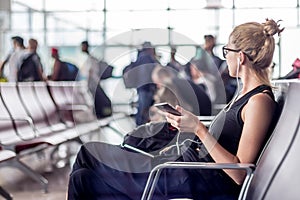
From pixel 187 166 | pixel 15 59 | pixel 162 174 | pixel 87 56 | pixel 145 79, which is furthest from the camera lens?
pixel 15 59

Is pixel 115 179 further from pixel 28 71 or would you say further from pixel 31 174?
pixel 28 71

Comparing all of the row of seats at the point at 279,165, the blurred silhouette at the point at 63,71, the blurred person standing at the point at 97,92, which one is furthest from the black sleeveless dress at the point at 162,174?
the blurred silhouette at the point at 63,71

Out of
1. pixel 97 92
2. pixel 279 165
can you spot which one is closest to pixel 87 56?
pixel 97 92

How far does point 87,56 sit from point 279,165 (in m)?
3.53

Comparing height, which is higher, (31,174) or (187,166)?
(187,166)

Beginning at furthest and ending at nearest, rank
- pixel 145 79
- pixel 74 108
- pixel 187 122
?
1. pixel 74 108
2. pixel 145 79
3. pixel 187 122

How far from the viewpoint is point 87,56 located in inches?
199

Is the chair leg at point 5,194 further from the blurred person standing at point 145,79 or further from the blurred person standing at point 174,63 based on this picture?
the blurred person standing at point 174,63

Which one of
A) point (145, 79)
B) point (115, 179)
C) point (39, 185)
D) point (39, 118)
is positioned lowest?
point (39, 185)

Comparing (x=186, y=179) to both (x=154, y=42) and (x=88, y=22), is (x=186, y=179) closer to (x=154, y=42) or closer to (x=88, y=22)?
(x=154, y=42)

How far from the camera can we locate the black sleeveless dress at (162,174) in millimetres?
2006

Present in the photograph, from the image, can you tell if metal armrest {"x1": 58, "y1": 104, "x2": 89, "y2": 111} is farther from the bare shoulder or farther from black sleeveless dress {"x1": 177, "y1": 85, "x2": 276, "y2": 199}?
the bare shoulder

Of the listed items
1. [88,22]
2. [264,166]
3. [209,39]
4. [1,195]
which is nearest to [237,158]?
[264,166]

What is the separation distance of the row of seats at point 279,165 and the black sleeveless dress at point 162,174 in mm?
108
